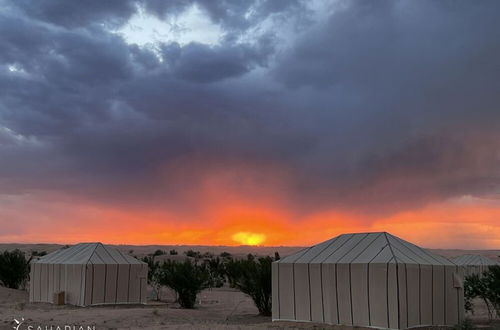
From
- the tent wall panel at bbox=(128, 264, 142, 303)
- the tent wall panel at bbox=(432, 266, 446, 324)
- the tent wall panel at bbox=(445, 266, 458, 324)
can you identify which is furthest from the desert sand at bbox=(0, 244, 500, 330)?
the tent wall panel at bbox=(128, 264, 142, 303)

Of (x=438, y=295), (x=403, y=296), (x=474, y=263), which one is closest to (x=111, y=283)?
(x=403, y=296)

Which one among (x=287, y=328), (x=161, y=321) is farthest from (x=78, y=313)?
(x=287, y=328)

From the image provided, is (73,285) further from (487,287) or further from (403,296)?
(487,287)

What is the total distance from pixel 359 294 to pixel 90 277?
1332cm

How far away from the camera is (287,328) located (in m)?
16.9

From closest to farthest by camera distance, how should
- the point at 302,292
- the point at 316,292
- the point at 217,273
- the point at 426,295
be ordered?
the point at 426,295 < the point at 316,292 < the point at 302,292 < the point at 217,273

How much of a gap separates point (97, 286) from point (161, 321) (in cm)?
765

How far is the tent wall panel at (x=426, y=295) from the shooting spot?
52.2ft

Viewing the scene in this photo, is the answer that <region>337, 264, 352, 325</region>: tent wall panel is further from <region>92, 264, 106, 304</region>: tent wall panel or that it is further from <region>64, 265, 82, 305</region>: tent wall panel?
<region>64, 265, 82, 305</region>: tent wall panel

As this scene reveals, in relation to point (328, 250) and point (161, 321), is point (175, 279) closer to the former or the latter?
point (161, 321)

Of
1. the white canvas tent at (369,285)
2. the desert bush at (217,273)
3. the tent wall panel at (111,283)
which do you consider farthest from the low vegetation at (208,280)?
the desert bush at (217,273)

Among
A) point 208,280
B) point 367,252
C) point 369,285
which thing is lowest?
point 208,280

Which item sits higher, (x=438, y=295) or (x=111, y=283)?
(x=438, y=295)

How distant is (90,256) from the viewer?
25.6m
